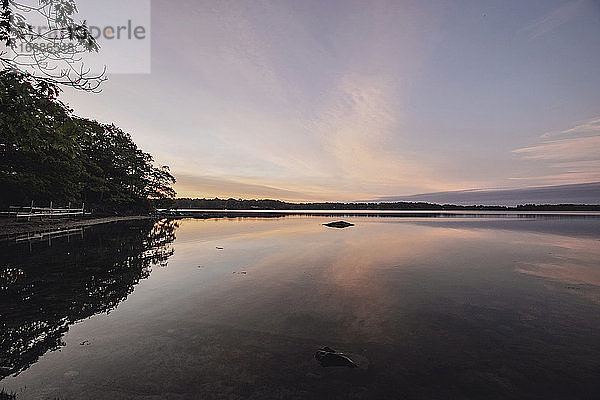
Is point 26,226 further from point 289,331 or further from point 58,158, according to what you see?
point 289,331

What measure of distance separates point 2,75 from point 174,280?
28.9ft

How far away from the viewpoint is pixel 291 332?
721 centimetres

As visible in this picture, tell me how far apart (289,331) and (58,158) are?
30657 mm

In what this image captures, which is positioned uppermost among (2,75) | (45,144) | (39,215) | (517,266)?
(2,75)

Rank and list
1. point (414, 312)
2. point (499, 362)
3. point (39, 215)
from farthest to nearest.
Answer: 1. point (39, 215)
2. point (414, 312)
3. point (499, 362)

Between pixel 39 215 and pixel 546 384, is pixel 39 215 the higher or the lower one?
the higher one

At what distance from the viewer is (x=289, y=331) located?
23.9 ft

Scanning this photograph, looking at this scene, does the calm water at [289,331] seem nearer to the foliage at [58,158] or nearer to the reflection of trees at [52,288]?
the reflection of trees at [52,288]

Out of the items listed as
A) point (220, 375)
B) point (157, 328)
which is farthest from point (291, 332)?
→ point (157, 328)

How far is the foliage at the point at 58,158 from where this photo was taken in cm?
781

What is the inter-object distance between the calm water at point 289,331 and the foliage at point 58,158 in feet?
17.2

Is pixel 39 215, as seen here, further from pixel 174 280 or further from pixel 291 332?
pixel 291 332

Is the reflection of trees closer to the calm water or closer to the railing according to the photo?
the calm water

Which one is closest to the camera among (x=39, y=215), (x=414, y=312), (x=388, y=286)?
(x=414, y=312)
